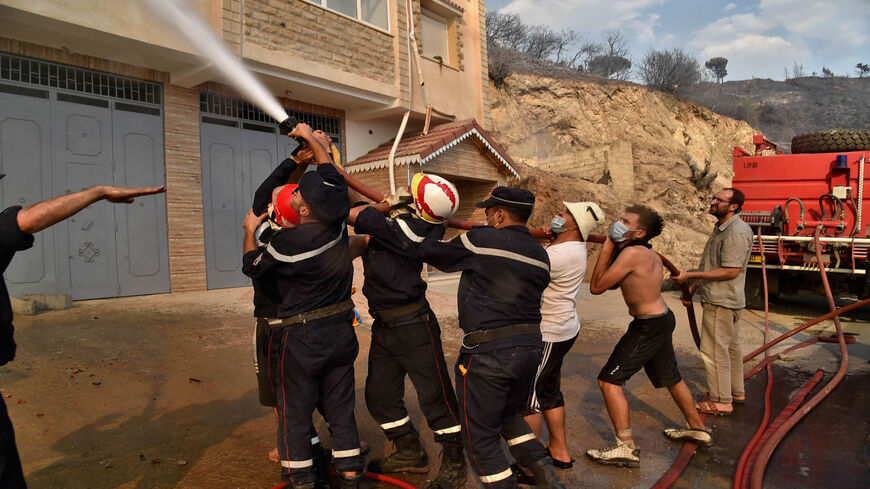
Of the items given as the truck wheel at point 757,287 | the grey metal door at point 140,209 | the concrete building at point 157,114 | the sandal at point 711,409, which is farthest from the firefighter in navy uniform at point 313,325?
the truck wheel at point 757,287

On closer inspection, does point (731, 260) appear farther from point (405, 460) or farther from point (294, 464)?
point (294, 464)

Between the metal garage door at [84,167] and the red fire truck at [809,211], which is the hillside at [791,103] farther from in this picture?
the metal garage door at [84,167]

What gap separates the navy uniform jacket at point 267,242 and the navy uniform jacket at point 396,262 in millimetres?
615

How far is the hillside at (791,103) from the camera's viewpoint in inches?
1447

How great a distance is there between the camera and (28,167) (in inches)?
313

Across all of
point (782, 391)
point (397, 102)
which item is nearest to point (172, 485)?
point (782, 391)

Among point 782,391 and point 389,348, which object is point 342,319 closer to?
point 389,348

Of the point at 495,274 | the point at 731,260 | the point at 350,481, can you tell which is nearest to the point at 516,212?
the point at 495,274

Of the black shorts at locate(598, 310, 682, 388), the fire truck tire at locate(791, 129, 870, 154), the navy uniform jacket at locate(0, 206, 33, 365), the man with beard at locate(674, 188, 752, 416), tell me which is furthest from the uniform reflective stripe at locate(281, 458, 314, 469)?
the fire truck tire at locate(791, 129, 870, 154)

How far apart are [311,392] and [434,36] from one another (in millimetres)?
12777

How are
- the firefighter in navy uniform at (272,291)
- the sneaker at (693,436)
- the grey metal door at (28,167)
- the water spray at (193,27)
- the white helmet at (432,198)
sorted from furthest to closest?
1. the grey metal door at (28,167)
2. the water spray at (193,27)
3. the sneaker at (693,436)
4. the white helmet at (432,198)
5. the firefighter in navy uniform at (272,291)

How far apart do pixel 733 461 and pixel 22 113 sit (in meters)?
9.97

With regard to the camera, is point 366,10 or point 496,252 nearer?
point 496,252

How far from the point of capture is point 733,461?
3801 millimetres
